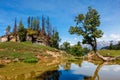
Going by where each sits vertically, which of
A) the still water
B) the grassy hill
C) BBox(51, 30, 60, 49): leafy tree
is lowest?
the still water

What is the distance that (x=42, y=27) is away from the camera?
149 m

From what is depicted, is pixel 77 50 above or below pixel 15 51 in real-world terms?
above

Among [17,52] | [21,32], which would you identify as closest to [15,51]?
[17,52]

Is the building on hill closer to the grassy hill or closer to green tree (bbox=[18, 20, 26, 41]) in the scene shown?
green tree (bbox=[18, 20, 26, 41])

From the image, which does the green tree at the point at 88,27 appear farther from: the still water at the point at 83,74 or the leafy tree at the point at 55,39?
the leafy tree at the point at 55,39

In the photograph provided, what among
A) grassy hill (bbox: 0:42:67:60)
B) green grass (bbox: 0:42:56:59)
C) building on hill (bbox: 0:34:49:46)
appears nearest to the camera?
grassy hill (bbox: 0:42:67:60)

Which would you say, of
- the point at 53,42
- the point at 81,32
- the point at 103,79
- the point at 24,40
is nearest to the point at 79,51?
the point at 53,42

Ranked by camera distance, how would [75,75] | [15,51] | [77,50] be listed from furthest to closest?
[77,50] < [15,51] < [75,75]

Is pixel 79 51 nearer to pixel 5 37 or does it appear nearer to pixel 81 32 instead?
pixel 5 37

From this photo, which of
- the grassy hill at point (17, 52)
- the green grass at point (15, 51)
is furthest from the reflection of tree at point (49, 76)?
the green grass at point (15, 51)

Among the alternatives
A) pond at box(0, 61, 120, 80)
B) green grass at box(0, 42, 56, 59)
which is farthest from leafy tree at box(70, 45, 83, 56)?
pond at box(0, 61, 120, 80)

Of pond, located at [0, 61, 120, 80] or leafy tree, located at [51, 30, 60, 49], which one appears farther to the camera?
leafy tree, located at [51, 30, 60, 49]

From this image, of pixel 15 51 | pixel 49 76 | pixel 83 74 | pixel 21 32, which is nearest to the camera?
pixel 49 76

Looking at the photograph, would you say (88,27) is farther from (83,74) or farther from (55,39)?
(55,39)
